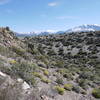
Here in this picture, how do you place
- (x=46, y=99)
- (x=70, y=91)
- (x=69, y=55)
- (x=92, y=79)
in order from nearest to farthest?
(x=46, y=99) < (x=70, y=91) < (x=92, y=79) < (x=69, y=55)

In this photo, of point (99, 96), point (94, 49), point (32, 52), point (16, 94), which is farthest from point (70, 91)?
point (94, 49)

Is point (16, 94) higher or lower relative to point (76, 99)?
higher

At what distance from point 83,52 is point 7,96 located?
3469 cm

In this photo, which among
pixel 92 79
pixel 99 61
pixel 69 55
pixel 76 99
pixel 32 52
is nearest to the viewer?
pixel 76 99

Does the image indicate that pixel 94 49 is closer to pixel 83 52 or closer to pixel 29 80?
pixel 83 52

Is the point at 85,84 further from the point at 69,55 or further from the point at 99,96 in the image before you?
the point at 69,55

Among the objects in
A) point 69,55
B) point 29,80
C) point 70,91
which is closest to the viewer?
point 29,80

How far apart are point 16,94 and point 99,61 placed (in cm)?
2699

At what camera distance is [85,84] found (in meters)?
13.8

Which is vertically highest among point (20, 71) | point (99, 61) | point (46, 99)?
point (20, 71)

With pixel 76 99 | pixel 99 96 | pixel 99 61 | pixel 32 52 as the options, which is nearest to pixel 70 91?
pixel 76 99

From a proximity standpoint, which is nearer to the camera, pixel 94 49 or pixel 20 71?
pixel 20 71

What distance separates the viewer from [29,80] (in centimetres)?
964

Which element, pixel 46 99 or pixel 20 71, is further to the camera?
pixel 20 71
